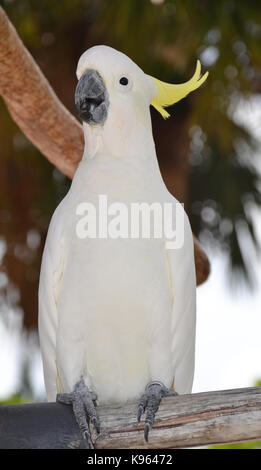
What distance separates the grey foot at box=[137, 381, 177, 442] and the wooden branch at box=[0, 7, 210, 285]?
3.73 feet

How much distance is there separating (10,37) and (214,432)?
69.3 inches

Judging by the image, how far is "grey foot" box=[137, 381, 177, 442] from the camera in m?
2.04

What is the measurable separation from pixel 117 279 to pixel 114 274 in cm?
2

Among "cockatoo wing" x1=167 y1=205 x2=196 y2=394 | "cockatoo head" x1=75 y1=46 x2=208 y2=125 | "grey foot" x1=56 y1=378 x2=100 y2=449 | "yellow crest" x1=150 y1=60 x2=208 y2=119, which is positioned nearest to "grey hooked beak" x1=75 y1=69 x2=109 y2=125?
"cockatoo head" x1=75 y1=46 x2=208 y2=125

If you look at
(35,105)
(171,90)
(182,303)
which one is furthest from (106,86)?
(35,105)

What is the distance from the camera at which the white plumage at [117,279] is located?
7.29 ft

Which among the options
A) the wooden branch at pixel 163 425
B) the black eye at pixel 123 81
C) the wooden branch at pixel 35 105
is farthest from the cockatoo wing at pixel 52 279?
the wooden branch at pixel 35 105

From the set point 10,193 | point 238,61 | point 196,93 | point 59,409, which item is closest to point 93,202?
point 59,409

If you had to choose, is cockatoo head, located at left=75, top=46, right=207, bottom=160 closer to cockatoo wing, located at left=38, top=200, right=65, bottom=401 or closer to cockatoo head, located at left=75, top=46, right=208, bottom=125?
cockatoo head, located at left=75, top=46, right=208, bottom=125

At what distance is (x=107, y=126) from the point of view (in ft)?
7.33

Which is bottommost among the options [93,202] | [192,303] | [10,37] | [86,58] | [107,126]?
[192,303]

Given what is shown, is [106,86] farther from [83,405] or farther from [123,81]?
[83,405]

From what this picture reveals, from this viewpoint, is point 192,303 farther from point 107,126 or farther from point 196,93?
point 196,93

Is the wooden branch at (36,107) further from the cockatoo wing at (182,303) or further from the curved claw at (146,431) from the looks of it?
the curved claw at (146,431)
